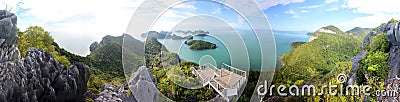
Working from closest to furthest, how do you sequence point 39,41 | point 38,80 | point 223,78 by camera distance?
1. point 38,80
2. point 39,41
3. point 223,78

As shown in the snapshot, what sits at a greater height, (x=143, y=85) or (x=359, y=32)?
(x=359, y=32)

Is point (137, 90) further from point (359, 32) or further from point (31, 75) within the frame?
point (359, 32)

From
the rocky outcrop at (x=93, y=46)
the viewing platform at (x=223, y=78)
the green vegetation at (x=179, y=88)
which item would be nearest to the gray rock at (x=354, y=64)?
the viewing platform at (x=223, y=78)

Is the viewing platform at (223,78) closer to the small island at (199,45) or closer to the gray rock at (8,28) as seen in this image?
the small island at (199,45)

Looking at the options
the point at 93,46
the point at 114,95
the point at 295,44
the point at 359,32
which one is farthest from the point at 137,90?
the point at 359,32

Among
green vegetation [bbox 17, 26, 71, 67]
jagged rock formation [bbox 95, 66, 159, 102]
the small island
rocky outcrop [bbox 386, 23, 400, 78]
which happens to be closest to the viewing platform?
the small island

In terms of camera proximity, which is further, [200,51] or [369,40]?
[369,40]
